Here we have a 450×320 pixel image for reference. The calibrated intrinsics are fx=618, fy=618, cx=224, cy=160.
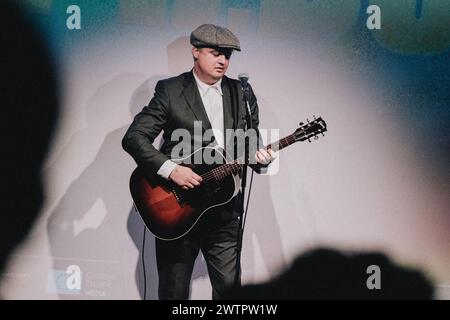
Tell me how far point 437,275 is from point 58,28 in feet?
11.0

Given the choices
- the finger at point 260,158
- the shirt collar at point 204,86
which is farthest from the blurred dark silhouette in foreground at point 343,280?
the shirt collar at point 204,86

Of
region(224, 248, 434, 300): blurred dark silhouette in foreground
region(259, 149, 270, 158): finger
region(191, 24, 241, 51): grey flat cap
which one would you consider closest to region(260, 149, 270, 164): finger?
region(259, 149, 270, 158): finger

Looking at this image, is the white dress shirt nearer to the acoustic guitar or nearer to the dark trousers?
the acoustic guitar

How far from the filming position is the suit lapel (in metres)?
3.72

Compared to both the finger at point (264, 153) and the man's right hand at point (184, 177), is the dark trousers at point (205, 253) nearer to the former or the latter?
the man's right hand at point (184, 177)

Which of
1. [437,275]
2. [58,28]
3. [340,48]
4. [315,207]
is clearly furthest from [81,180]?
[437,275]

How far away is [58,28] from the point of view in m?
4.66

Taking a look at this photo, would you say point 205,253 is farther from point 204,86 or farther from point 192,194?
point 204,86

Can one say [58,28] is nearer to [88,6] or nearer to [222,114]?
[88,6]

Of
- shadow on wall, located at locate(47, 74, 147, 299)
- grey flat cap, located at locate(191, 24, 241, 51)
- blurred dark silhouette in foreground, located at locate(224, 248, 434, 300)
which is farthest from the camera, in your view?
shadow on wall, located at locate(47, 74, 147, 299)

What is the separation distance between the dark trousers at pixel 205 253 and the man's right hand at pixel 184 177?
0.23m

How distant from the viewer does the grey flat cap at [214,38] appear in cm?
362

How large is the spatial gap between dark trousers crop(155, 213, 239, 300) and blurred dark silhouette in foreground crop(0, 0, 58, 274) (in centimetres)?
148

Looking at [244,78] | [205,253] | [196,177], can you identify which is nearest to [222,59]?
[244,78]
